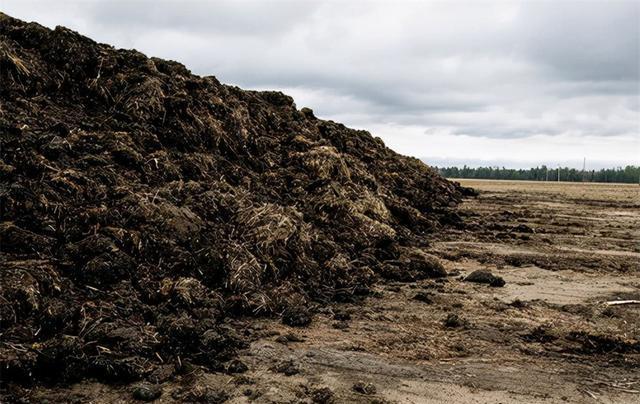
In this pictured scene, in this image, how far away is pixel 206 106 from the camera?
839 cm

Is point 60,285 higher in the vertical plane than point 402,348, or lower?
higher

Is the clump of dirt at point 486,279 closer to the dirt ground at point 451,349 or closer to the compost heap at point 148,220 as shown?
the dirt ground at point 451,349

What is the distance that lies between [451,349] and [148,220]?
9.83ft

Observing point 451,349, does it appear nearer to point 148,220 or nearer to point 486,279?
point 486,279

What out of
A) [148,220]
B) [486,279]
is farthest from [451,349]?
[148,220]

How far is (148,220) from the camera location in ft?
16.0

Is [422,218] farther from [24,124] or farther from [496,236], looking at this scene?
[24,124]

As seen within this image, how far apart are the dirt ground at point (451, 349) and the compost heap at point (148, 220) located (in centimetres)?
27

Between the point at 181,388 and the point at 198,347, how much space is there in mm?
473

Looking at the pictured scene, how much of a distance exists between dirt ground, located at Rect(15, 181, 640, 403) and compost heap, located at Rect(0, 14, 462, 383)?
0.27 m

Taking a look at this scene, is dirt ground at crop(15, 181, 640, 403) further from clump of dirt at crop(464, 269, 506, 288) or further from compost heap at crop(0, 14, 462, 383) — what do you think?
compost heap at crop(0, 14, 462, 383)

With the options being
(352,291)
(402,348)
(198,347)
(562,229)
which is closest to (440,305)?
(352,291)

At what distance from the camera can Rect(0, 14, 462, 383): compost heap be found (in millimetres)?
3576

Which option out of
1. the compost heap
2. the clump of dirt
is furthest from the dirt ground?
the compost heap
